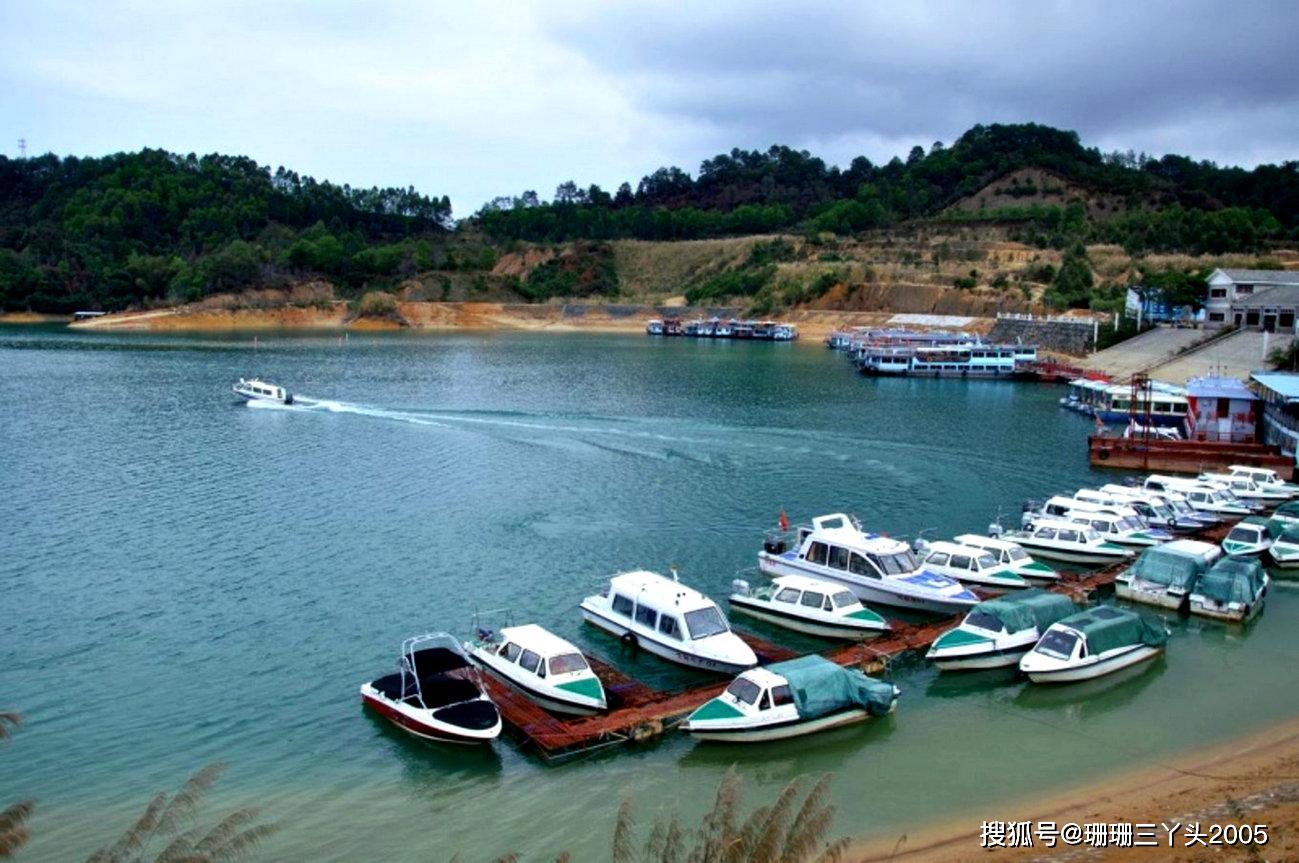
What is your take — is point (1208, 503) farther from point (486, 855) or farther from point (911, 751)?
point (486, 855)

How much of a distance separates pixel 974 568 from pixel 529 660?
14865mm

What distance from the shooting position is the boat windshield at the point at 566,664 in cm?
2442

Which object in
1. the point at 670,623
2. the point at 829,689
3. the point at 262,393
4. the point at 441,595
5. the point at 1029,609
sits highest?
the point at 262,393

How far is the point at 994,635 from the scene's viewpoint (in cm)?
2678

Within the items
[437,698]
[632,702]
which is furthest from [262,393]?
[632,702]

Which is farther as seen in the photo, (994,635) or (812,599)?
(812,599)

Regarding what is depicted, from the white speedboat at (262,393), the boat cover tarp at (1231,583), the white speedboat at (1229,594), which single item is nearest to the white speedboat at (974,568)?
the white speedboat at (1229,594)

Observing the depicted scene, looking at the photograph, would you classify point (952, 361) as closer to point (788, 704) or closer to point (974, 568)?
point (974, 568)

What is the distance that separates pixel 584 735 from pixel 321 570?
17.1 metres

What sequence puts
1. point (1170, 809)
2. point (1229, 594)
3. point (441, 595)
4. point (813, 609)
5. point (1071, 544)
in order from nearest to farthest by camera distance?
1. point (1170, 809)
2. point (813, 609)
3. point (1229, 594)
4. point (441, 595)
5. point (1071, 544)

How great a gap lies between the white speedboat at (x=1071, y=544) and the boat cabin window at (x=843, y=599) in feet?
32.8

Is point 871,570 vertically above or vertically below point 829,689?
above

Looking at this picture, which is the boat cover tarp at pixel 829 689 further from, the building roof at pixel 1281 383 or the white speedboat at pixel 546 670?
the building roof at pixel 1281 383

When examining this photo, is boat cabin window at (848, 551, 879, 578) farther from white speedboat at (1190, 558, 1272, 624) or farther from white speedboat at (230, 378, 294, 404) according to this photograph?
white speedboat at (230, 378, 294, 404)
